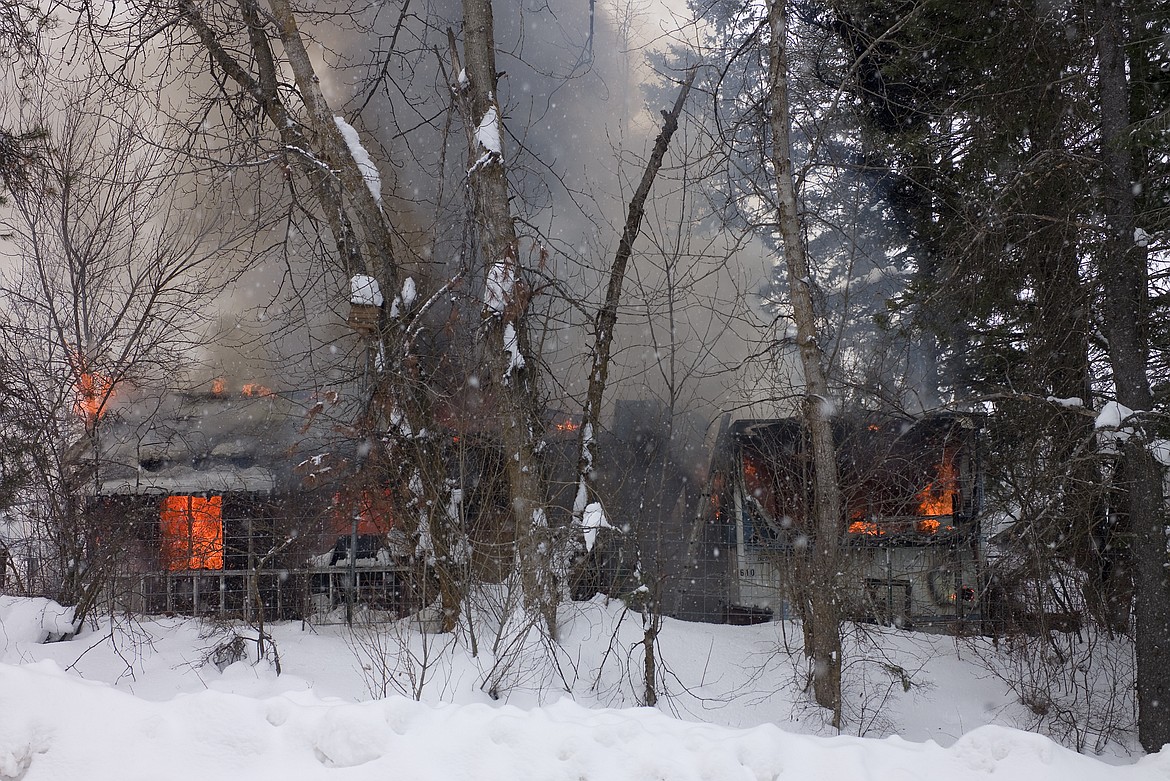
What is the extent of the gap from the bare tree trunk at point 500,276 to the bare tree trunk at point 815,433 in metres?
2.98

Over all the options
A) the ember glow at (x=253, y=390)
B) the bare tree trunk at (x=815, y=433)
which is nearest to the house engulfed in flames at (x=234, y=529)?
the ember glow at (x=253, y=390)

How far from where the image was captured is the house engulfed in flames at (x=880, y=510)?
9.51 metres

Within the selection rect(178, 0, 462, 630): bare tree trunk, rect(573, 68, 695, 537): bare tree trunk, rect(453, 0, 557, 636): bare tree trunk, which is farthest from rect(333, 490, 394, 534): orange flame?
rect(573, 68, 695, 537): bare tree trunk

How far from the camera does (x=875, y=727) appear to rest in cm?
784

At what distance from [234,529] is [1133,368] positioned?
39.7 ft

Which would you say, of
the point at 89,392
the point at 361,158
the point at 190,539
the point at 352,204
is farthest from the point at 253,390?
the point at 361,158

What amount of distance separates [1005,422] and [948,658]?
289cm

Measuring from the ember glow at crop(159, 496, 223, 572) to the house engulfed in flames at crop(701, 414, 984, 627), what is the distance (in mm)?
6770

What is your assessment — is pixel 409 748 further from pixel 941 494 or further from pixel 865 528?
pixel 941 494

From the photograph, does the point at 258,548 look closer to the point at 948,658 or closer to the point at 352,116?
the point at 352,116

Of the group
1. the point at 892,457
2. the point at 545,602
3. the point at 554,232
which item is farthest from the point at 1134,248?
the point at 554,232

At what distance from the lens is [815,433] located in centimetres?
793

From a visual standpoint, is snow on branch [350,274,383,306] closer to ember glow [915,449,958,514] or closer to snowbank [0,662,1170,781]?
snowbank [0,662,1170,781]

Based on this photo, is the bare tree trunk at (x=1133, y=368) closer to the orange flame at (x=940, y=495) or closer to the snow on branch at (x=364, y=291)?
the orange flame at (x=940, y=495)
